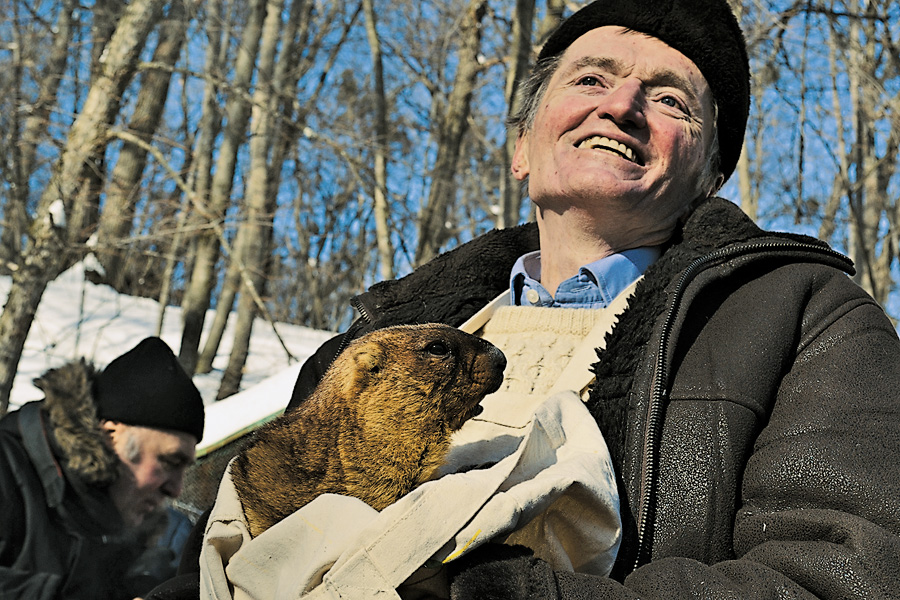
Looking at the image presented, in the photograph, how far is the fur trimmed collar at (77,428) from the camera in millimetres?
3943

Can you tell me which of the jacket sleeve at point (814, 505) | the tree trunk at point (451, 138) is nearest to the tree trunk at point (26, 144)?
the tree trunk at point (451, 138)

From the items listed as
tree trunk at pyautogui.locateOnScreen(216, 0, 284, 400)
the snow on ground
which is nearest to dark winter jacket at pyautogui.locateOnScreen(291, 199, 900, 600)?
the snow on ground

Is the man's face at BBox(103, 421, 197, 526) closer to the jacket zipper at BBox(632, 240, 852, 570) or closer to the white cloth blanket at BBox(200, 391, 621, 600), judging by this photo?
the white cloth blanket at BBox(200, 391, 621, 600)

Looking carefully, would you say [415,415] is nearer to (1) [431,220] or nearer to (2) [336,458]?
(2) [336,458]

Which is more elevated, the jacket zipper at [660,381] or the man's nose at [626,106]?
the man's nose at [626,106]

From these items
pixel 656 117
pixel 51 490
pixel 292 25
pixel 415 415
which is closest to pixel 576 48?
pixel 656 117

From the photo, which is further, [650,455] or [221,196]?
[221,196]

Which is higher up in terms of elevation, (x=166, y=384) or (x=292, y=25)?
(x=292, y=25)

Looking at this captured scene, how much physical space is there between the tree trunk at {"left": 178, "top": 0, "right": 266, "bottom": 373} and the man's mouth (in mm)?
8383

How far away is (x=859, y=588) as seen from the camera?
4.57 feet

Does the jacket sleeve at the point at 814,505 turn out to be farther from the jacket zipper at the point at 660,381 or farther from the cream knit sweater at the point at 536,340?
the cream knit sweater at the point at 536,340

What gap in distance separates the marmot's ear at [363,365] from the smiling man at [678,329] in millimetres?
452

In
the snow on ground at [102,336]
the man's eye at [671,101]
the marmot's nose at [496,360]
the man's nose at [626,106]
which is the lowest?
the snow on ground at [102,336]

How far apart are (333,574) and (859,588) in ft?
2.81
